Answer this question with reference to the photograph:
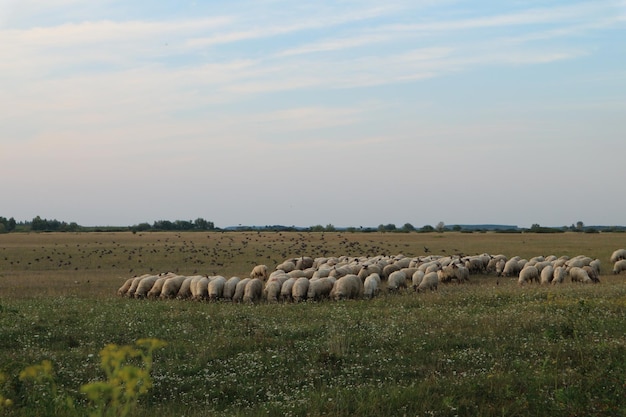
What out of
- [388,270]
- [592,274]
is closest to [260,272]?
[388,270]

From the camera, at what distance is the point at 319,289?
68.1 ft

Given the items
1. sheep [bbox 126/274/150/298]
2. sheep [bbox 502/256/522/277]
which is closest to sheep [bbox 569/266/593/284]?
sheep [bbox 502/256/522/277]

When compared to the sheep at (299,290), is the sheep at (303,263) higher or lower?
higher

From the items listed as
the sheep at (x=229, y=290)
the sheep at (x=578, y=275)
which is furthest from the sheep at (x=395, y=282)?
the sheep at (x=578, y=275)

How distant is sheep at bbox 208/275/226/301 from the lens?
20984 millimetres

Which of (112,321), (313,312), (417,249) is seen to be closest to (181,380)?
(112,321)

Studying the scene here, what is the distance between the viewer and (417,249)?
167 ft

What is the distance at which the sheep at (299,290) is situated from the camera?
20375 millimetres

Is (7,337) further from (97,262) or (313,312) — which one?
(97,262)

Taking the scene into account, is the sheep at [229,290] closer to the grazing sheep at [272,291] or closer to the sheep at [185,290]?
the grazing sheep at [272,291]

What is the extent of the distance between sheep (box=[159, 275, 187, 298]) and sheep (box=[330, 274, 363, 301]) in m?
5.73

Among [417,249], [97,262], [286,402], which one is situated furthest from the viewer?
[417,249]

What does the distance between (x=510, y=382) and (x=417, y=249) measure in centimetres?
4205

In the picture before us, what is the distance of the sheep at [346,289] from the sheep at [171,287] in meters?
5.73
